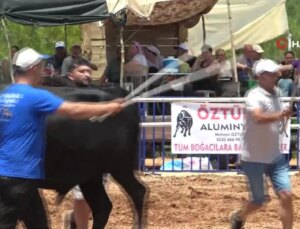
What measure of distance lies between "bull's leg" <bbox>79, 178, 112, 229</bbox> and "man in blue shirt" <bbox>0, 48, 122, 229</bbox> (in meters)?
2.13

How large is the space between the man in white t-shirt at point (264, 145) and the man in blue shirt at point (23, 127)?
209 cm

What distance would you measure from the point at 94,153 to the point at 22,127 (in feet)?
7.14

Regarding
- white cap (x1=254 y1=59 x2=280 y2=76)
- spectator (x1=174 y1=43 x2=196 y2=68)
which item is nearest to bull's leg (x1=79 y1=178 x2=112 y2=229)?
white cap (x1=254 y1=59 x2=280 y2=76)

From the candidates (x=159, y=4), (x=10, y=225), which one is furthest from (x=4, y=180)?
(x=159, y=4)

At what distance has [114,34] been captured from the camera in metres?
17.9

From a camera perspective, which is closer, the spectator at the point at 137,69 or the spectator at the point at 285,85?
the spectator at the point at 285,85

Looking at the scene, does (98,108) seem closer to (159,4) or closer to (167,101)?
(167,101)

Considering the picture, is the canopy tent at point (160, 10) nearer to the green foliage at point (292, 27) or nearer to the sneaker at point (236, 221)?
the sneaker at point (236, 221)

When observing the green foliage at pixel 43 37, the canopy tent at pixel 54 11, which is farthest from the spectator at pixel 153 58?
the green foliage at pixel 43 37

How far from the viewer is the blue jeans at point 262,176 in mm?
8367

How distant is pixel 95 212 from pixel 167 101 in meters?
4.69

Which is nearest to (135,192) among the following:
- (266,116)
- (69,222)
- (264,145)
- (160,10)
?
(69,222)

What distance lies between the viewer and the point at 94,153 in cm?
855

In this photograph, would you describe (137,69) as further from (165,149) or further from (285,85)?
(165,149)
